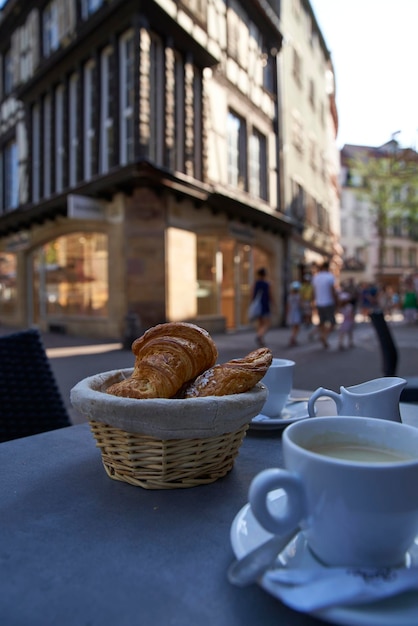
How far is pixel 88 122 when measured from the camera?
11.4m

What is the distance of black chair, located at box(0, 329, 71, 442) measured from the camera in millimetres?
1469

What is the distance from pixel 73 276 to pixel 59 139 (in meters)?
3.88

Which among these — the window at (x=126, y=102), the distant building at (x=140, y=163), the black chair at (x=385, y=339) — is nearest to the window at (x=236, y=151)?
the distant building at (x=140, y=163)

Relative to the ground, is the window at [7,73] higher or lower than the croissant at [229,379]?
higher

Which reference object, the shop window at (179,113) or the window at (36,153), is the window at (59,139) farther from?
the shop window at (179,113)

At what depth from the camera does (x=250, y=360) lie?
0.91 m


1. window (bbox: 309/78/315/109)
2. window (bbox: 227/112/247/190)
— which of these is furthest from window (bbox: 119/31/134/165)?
window (bbox: 309/78/315/109)

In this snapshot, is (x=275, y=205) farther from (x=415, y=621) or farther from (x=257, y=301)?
(x=415, y=621)

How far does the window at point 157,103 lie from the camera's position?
Result: 10.1 meters

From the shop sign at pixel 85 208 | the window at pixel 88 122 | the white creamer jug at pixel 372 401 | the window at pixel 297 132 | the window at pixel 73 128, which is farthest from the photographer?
the window at pixel 297 132

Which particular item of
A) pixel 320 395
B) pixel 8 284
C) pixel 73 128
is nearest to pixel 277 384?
pixel 320 395

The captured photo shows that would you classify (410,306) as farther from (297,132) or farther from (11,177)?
(11,177)

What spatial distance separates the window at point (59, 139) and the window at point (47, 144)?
16.0 inches

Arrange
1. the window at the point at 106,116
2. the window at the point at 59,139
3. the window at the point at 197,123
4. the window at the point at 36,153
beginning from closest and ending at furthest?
the window at the point at 106,116, the window at the point at 197,123, the window at the point at 59,139, the window at the point at 36,153
